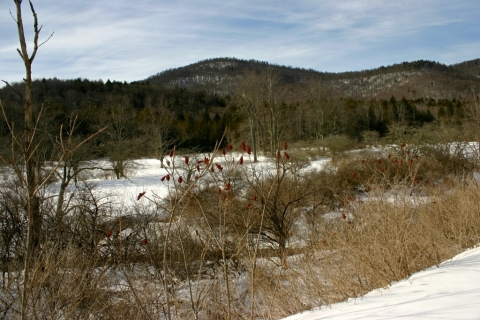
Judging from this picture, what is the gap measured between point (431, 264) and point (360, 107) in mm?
48297

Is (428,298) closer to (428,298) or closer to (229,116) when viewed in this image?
(428,298)

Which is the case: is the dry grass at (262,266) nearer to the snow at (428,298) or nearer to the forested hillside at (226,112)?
the snow at (428,298)

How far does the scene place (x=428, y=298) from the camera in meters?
3.06

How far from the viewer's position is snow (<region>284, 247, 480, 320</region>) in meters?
2.68

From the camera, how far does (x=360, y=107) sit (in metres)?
50.2

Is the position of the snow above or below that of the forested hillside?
below

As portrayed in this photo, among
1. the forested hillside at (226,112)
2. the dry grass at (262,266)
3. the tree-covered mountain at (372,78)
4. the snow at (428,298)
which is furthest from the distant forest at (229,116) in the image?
the tree-covered mountain at (372,78)

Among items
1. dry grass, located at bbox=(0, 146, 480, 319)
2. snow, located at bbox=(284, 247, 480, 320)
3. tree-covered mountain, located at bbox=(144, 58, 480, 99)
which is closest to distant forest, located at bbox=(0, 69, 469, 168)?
dry grass, located at bbox=(0, 146, 480, 319)

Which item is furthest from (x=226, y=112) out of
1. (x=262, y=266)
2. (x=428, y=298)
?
(x=428, y=298)

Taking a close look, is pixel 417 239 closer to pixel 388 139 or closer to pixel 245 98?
pixel 388 139

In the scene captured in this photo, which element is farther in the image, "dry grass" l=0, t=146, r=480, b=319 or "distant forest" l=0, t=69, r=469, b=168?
"distant forest" l=0, t=69, r=469, b=168

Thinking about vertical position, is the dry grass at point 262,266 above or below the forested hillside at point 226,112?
below

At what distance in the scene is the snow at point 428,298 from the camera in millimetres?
2678

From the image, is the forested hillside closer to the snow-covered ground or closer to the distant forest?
the distant forest
